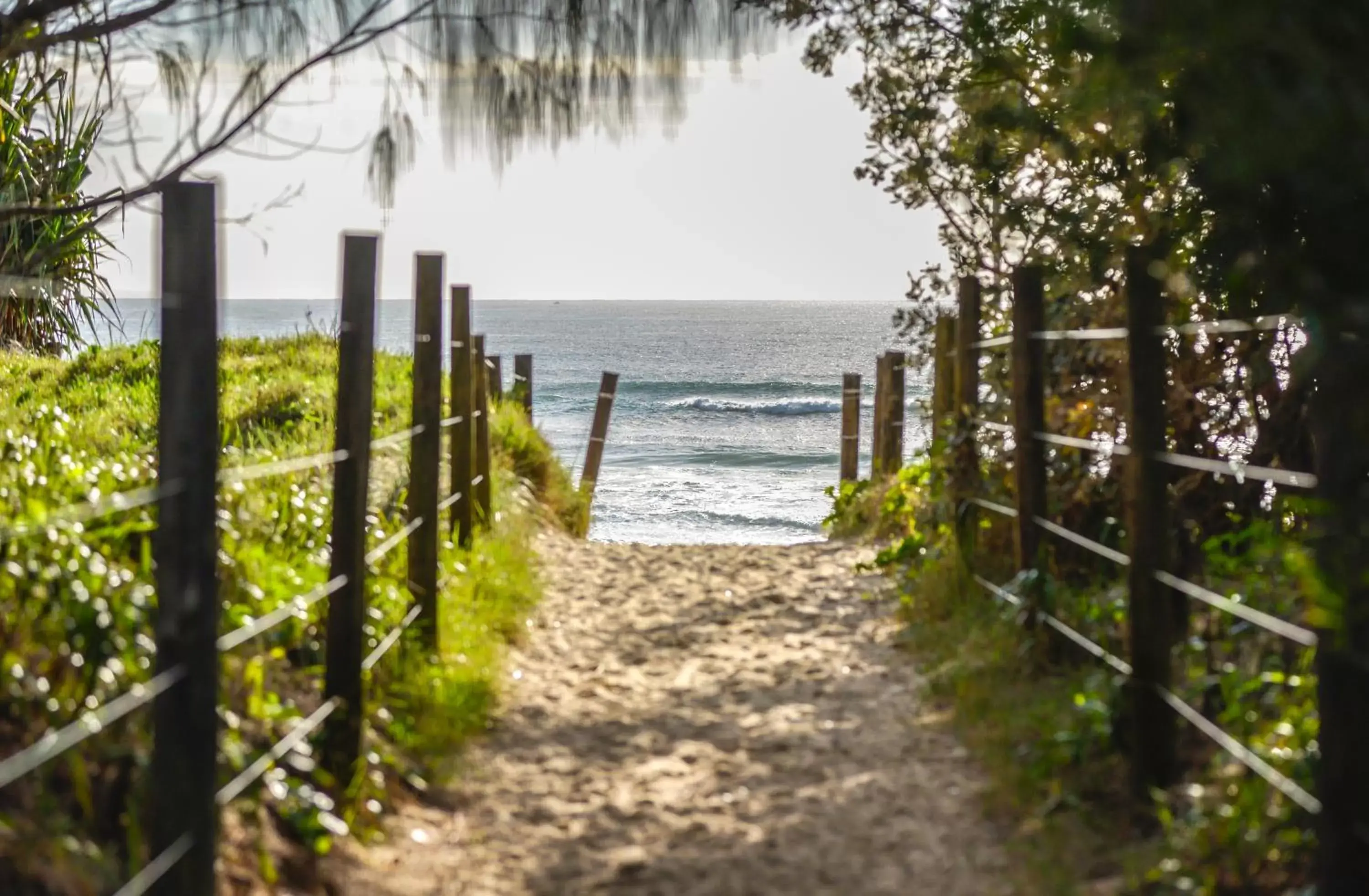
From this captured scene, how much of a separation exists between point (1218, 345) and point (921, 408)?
105 inches

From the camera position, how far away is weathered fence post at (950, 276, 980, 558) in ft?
21.8

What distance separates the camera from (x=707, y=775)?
471 centimetres

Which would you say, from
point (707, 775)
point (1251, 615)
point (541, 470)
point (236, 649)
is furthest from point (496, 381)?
point (1251, 615)

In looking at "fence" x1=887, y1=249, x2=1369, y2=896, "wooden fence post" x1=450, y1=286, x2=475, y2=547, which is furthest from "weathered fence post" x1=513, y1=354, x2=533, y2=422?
"fence" x1=887, y1=249, x2=1369, y2=896

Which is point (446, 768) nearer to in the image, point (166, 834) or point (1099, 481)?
point (166, 834)

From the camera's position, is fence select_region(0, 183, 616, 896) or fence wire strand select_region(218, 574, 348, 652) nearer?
fence select_region(0, 183, 616, 896)

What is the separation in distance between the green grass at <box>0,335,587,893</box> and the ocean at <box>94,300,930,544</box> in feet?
2.57

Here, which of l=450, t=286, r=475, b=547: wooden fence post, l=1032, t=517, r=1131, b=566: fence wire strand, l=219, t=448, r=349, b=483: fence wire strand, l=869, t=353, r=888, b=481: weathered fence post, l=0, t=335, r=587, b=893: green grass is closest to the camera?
l=0, t=335, r=587, b=893: green grass

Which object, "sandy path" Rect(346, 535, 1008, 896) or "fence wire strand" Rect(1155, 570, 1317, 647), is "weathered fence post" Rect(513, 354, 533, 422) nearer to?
"sandy path" Rect(346, 535, 1008, 896)

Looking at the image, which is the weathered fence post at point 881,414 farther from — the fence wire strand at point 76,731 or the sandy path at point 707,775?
the fence wire strand at point 76,731

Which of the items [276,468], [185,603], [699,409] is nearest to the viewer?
[185,603]

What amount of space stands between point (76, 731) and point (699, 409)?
42.5m

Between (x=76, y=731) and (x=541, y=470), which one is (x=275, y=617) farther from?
Result: (x=541, y=470)

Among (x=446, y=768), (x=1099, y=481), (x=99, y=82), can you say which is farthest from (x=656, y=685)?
(x=99, y=82)
